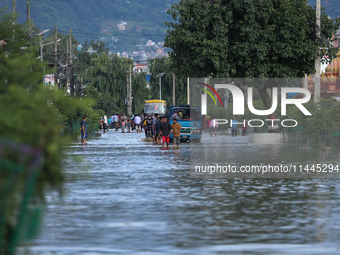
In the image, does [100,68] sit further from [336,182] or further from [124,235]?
[124,235]

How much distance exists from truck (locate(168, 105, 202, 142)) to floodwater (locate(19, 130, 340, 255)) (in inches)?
976

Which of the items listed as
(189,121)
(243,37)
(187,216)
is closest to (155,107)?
(189,121)

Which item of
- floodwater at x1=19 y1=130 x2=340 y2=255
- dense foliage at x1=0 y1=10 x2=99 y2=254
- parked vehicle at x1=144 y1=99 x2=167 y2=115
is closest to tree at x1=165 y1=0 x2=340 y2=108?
floodwater at x1=19 y1=130 x2=340 y2=255

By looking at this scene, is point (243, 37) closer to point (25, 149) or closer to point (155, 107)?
point (25, 149)

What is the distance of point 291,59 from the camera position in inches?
1535

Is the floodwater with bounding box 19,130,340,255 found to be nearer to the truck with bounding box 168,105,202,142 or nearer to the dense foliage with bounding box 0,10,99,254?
the dense foliage with bounding box 0,10,99,254

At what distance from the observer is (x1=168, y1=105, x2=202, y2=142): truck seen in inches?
1635

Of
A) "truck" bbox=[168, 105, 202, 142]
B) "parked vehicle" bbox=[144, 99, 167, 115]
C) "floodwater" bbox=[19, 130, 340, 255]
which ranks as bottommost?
"floodwater" bbox=[19, 130, 340, 255]

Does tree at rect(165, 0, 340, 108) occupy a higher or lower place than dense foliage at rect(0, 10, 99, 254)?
higher

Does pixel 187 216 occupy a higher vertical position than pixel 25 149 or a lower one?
lower

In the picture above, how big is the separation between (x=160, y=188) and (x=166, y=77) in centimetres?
8188

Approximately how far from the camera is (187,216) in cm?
1030

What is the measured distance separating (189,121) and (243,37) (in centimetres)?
680

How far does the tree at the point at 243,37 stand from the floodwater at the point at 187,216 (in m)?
21.1
